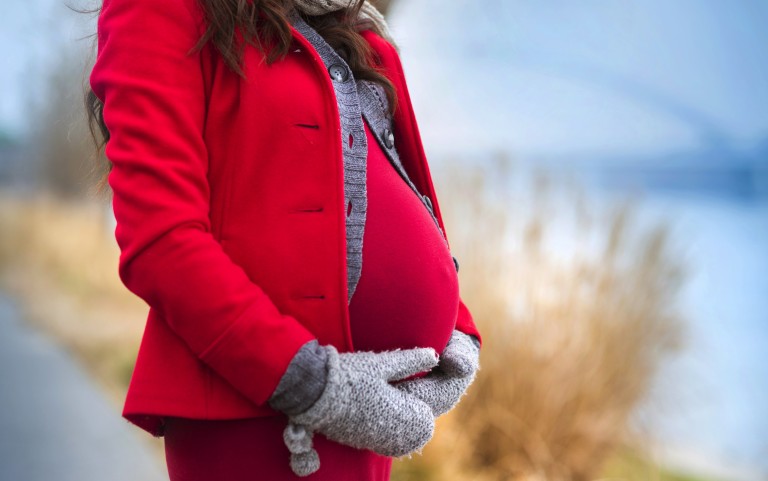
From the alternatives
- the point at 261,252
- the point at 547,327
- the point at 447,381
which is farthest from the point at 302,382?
the point at 547,327

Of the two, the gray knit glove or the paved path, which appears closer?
the gray knit glove

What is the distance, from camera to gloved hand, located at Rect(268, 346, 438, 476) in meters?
1.08

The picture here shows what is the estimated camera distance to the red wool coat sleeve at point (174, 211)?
41.5 inches

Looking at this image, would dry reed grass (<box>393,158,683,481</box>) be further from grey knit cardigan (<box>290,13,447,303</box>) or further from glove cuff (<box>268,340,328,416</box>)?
glove cuff (<box>268,340,328,416</box>)

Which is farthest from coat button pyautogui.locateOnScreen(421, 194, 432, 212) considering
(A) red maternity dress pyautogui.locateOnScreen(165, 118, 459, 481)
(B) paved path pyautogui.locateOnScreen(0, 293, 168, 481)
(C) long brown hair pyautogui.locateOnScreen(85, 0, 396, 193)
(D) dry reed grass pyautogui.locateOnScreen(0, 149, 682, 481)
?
(B) paved path pyautogui.locateOnScreen(0, 293, 168, 481)

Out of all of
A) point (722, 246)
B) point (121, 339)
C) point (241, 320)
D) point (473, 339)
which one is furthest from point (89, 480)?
point (722, 246)

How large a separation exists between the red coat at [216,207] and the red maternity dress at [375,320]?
0.06 metres

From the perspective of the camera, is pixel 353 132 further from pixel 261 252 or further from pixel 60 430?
pixel 60 430

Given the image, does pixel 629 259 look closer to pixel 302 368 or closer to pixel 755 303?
pixel 302 368

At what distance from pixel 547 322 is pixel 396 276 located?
2193 millimetres

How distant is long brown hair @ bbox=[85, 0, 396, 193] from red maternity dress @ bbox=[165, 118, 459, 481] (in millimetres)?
165

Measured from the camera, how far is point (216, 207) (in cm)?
116

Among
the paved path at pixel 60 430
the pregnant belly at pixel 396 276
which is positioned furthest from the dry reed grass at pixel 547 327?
the pregnant belly at pixel 396 276

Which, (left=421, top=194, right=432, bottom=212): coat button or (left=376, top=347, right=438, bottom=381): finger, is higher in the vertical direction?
(left=421, top=194, right=432, bottom=212): coat button
